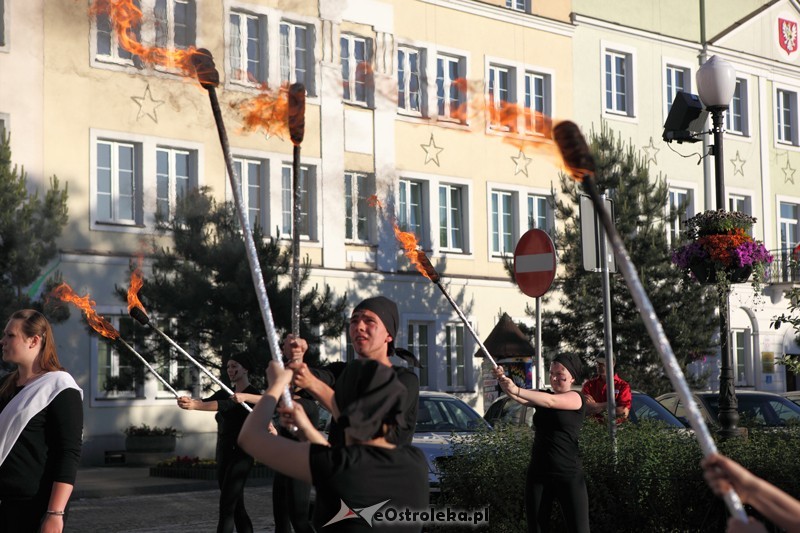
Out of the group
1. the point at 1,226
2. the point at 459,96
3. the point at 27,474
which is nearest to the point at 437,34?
the point at 459,96

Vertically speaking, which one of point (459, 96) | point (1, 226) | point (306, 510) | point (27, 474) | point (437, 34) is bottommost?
point (306, 510)

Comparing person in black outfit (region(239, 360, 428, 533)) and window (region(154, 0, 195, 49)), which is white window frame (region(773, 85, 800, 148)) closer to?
window (region(154, 0, 195, 49))

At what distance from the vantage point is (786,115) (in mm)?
41719

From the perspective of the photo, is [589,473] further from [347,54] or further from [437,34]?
[437,34]

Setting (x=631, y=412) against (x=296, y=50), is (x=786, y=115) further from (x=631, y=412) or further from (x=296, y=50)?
(x=631, y=412)

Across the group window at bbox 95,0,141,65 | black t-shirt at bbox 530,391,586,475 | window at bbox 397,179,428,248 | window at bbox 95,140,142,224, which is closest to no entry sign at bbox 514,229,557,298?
black t-shirt at bbox 530,391,586,475

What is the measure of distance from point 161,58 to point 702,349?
23073 mm

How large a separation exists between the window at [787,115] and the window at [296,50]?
19.4m

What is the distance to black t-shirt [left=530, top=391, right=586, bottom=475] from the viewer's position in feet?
30.2

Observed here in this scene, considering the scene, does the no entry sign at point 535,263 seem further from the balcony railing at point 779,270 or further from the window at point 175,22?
the balcony railing at point 779,270

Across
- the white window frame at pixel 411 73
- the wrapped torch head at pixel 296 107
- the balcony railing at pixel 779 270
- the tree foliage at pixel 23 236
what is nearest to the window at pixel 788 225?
the balcony railing at pixel 779 270

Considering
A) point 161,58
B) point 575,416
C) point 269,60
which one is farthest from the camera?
point 269,60

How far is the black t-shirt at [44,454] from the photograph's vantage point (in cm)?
616

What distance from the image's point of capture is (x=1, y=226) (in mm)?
21359
